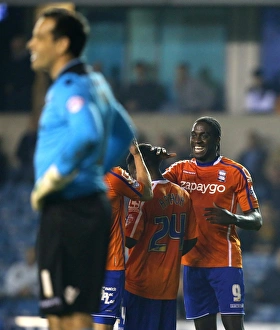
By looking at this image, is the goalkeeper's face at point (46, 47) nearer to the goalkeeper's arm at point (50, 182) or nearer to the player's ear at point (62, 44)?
the player's ear at point (62, 44)

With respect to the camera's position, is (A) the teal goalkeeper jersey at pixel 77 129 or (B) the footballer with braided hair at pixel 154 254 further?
(B) the footballer with braided hair at pixel 154 254

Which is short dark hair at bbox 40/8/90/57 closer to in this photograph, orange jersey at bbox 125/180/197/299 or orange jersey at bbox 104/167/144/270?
orange jersey at bbox 104/167/144/270

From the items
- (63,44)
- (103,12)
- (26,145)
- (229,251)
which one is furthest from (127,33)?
(63,44)

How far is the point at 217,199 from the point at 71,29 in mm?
2966

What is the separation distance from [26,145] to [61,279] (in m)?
13.9

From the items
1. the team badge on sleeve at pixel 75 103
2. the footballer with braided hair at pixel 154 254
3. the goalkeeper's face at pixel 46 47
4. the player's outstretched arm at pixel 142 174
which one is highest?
the goalkeeper's face at pixel 46 47

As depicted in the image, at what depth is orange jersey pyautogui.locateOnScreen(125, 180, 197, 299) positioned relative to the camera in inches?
257

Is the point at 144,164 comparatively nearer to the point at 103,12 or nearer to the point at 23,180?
the point at 23,180

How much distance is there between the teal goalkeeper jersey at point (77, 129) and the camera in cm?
399

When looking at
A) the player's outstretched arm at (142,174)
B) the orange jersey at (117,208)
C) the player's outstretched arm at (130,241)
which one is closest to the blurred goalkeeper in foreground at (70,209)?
the player's outstretched arm at (142,174)

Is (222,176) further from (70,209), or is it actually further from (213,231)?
(70,209)

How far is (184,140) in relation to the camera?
17.1 metres

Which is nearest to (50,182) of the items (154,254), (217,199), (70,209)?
(70,209)

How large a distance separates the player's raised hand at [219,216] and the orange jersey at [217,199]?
0.40 meters
